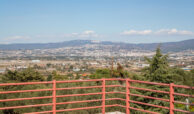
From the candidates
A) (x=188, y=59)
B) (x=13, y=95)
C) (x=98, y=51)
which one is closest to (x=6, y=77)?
(x=13, y=95)

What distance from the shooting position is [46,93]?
1040 cm

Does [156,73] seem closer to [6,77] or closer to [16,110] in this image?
[16,110]

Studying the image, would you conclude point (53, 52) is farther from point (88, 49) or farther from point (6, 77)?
point (6, 77)

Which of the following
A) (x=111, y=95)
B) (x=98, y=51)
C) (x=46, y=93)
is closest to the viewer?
(x=111, y=95)

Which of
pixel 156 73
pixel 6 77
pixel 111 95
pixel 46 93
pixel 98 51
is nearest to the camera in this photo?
pixel 111 95

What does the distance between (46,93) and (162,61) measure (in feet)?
29.5

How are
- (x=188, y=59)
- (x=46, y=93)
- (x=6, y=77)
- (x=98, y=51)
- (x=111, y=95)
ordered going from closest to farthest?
(x=111, y=95), (x=46, y=93), (x=6, y=77), (x=188, y=59), (x=98, y=51)

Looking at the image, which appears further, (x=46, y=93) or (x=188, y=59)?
(x=188, y=59)

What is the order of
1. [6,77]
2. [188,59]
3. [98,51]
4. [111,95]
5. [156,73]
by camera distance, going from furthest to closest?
1. [98,51]
2. [188,59]
3. [6,77]
4. [156,73]
5. [111,95]

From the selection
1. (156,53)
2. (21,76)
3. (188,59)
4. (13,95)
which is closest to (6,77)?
(21,76)

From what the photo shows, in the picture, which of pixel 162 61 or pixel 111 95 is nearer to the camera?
pixel 111 95

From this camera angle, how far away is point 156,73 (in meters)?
15.7

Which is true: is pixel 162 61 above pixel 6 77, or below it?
above

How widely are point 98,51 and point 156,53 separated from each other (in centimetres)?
11413
